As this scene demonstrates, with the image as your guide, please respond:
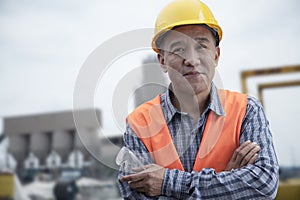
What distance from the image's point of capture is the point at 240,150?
1.58m

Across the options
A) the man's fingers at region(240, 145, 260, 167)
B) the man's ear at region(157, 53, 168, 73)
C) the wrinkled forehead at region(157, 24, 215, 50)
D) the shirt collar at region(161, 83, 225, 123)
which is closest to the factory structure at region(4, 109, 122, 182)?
the shirt collar at region(161, 83, 225, 123)

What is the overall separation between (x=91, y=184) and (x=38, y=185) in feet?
5.73

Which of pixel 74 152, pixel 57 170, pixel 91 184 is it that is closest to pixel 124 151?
pixel 91 184

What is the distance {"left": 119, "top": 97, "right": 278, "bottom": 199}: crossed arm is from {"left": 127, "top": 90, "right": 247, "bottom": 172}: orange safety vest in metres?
0.05

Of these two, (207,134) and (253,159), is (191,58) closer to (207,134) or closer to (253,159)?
(207,134)


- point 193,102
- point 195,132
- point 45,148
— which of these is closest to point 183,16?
point 193,102

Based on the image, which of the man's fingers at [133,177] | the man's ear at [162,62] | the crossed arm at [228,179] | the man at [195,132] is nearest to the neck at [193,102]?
the man at [195,132]

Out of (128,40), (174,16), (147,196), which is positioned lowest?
(147,196)

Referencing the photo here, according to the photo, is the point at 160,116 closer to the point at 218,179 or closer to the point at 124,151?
the point at 124,151

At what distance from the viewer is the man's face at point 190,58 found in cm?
164

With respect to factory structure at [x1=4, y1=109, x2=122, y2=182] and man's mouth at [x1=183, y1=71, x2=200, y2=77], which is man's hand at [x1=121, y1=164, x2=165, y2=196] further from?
factory structure at [x1=4, y1=109, x2=122, y2=182]

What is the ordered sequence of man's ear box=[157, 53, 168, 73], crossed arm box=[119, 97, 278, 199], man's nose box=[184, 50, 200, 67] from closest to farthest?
crossed arm box=[119, 97, 278, 199] → man's nose box=[184, 50, 200, 67] → man's ear box=[157, 53, 168, 73]

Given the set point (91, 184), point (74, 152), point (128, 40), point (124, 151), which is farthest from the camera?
point (74, 152)

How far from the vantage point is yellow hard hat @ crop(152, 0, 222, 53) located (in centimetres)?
170
